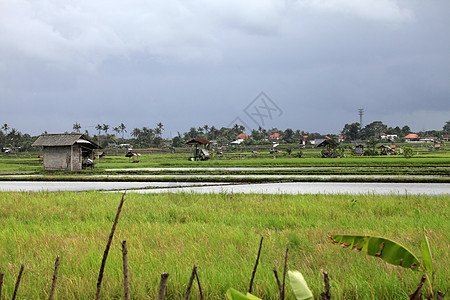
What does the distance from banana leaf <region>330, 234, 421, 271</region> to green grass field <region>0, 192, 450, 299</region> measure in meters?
1.14

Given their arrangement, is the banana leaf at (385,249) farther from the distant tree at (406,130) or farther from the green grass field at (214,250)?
the distant tree at (406,130)

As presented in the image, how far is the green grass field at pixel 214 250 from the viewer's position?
3.04 meters

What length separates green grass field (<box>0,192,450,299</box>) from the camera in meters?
3.04

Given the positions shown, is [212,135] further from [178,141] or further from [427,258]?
[427,258]

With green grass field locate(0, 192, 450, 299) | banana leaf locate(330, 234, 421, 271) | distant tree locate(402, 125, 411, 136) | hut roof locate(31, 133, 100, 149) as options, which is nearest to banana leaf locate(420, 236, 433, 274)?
banana leaf locate(330, 234, 421, 271)

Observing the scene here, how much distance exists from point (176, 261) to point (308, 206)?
4701mm

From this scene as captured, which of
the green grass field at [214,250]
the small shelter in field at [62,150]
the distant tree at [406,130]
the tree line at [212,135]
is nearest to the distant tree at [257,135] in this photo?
the tree line at [212,135]

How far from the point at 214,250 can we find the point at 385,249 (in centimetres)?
264

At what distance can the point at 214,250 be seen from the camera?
4.10 m

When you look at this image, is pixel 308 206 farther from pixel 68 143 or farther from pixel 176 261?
pixel 68 143

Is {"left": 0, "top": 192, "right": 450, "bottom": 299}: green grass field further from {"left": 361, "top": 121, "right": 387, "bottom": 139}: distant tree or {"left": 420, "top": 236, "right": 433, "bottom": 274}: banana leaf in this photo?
{"left": 361, "top": 121, "right": 387, "bottom": 139}: distant tree

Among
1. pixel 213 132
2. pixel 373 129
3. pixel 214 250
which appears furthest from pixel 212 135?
pixel 214 250

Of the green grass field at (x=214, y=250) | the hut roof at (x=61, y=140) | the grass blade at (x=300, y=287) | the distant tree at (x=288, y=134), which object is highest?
the distant tree at (x=288, y=134)

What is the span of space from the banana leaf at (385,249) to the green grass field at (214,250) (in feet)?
3.75
